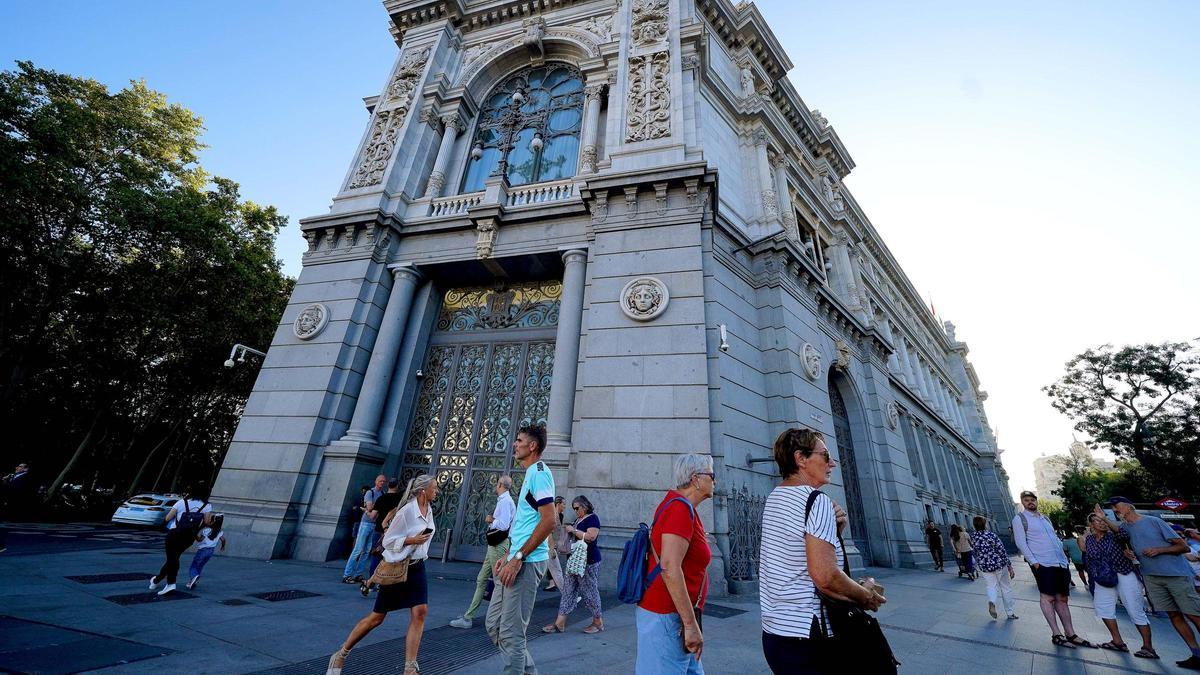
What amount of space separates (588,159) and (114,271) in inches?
775

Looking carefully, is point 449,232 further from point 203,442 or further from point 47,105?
point 203,442

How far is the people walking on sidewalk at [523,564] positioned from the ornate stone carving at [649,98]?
10.3 m

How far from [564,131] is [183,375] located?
22.4m

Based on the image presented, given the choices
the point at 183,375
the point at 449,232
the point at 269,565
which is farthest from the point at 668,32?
the point at 183,375

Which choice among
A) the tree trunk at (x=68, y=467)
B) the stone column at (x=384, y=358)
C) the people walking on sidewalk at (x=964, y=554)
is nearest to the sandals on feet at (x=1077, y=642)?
the people walking on sidewalk at (x=964, y=554)

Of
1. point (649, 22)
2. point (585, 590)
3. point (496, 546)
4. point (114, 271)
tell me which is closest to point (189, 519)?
point (496, 546)

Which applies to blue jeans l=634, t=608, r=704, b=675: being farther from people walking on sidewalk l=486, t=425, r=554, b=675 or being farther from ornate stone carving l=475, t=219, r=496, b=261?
ornate stone carving l=475, t=219, r=496, b=261

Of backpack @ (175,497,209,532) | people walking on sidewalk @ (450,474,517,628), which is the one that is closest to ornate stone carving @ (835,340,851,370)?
people walking on sidewalk @ (450,474,517,628)

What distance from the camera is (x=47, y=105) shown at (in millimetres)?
16234

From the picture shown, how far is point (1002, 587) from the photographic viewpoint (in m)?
7.35

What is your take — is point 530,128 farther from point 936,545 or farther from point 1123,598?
point 936,545

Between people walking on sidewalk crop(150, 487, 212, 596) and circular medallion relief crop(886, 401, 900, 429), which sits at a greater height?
circular medallion relief crop(886, 401, 900, 429)

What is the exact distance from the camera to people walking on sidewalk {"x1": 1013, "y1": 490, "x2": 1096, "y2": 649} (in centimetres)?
573

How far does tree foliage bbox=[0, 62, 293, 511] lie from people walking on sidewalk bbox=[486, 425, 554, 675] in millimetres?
21730
